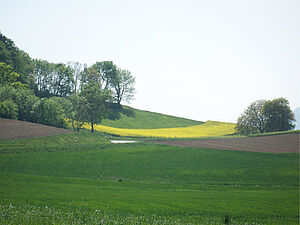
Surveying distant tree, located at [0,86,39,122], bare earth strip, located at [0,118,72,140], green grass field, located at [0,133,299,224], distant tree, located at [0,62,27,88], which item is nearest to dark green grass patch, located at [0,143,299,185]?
green grass field, located at [0,133,299,224]

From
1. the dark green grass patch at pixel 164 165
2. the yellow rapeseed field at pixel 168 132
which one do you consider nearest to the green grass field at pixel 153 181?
the dark green grass patch at pixel 164 165

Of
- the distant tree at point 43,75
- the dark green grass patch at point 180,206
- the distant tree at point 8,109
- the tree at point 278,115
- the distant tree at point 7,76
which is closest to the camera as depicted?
the dark green grass patch at point 180,206

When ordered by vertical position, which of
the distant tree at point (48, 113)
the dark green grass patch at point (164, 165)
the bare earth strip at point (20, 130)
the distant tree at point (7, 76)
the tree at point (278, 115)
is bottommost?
the dark green grass patch at point (164, 165)

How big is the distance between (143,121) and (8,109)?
68.5 meters

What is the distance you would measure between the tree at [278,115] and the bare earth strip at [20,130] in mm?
57850

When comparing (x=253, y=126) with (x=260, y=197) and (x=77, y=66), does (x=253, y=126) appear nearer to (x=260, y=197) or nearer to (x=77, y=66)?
(x=260, y=197)

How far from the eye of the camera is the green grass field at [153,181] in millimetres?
16688

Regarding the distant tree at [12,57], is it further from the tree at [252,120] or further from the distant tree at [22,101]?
the tree at [252,120]

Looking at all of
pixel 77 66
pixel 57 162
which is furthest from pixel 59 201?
pixel 77 66

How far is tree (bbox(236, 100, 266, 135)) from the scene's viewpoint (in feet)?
253

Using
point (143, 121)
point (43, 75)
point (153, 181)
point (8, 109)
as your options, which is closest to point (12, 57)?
point (43, 75)

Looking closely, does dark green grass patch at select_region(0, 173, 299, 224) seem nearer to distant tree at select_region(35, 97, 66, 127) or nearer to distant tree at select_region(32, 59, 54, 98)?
distant tree at select_region(35, 97, 66, 127)

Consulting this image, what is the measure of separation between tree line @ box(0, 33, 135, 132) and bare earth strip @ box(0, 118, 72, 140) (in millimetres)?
6713

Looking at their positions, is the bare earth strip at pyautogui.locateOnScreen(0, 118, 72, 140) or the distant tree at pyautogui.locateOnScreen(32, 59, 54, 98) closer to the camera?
the bare earth strip at pyautogui.locateOnScreen(0, 118, 72, 140)
